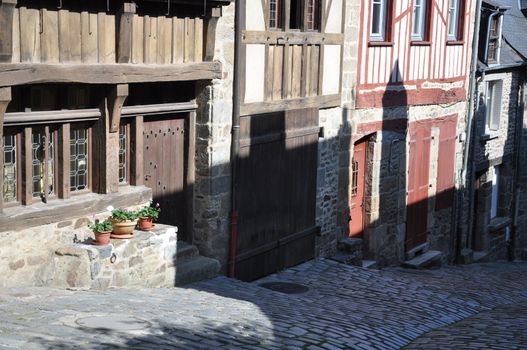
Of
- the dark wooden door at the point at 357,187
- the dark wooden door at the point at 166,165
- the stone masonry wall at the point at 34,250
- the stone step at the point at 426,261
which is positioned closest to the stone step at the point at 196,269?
the dark wooden door at the point at 166,165

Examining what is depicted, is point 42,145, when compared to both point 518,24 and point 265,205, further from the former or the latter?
point 518,24

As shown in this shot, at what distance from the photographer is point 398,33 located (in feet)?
44.7

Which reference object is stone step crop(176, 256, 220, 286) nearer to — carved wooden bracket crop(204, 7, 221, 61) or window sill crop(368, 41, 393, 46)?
carved wooden bracket crop(204, 7, 221, 61)

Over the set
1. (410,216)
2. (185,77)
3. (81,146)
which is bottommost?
(410,216)

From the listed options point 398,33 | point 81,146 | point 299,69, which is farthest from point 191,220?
point 398,33

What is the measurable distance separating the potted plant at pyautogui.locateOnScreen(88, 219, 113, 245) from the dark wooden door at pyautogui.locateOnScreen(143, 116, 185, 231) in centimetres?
127

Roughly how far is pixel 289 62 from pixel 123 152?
9.02 feet

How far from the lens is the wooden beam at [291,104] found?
10.4m

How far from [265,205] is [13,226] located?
390 cm

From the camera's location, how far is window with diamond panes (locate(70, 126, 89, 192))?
28.3ft

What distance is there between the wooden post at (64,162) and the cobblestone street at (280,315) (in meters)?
0.98

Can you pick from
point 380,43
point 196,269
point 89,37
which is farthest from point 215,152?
point 380,43

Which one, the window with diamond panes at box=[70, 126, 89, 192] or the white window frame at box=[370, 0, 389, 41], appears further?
the white window frame at box=[370, 0, 389, 41]

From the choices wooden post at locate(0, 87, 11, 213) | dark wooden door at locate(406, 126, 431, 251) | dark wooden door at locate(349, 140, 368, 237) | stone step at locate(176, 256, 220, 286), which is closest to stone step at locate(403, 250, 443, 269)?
dark wooden door at locate(406, 126, 431, 251)
